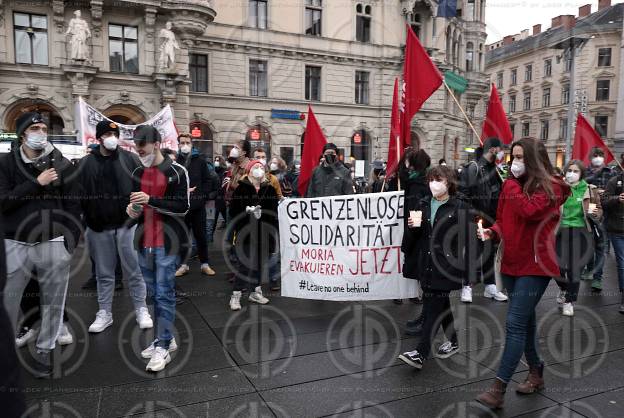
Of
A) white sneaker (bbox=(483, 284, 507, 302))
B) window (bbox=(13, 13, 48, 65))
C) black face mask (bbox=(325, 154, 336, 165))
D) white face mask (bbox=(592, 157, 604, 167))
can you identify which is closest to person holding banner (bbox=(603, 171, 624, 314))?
white sneaker (bbox=(483, 284, 507, 302))

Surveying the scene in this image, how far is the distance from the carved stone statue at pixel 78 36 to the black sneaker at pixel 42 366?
1898 centimetres

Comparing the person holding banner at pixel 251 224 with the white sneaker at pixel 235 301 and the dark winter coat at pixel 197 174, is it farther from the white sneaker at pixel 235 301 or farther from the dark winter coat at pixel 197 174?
the dark winter coat at pixel 197 174

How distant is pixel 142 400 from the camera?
360 cm

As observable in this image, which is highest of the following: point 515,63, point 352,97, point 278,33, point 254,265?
point 515,63

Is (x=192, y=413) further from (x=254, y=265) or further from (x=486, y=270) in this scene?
(x=486, y=270)

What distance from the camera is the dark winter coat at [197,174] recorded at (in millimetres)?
7316

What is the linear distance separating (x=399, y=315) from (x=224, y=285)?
8.86 ft

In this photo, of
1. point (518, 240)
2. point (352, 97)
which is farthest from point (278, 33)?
point (518, 240)

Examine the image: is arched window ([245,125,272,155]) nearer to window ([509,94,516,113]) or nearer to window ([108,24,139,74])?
window ([108,24,139,74])

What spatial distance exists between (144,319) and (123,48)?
19768 mm

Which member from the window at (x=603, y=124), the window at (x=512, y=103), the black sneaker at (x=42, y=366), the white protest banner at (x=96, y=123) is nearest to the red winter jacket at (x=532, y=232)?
the black sneaker at (x=42, y=366)

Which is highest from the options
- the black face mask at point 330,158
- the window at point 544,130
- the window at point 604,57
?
the window at point 604,57

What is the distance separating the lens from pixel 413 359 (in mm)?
4074

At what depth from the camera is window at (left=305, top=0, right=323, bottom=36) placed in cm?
2919
